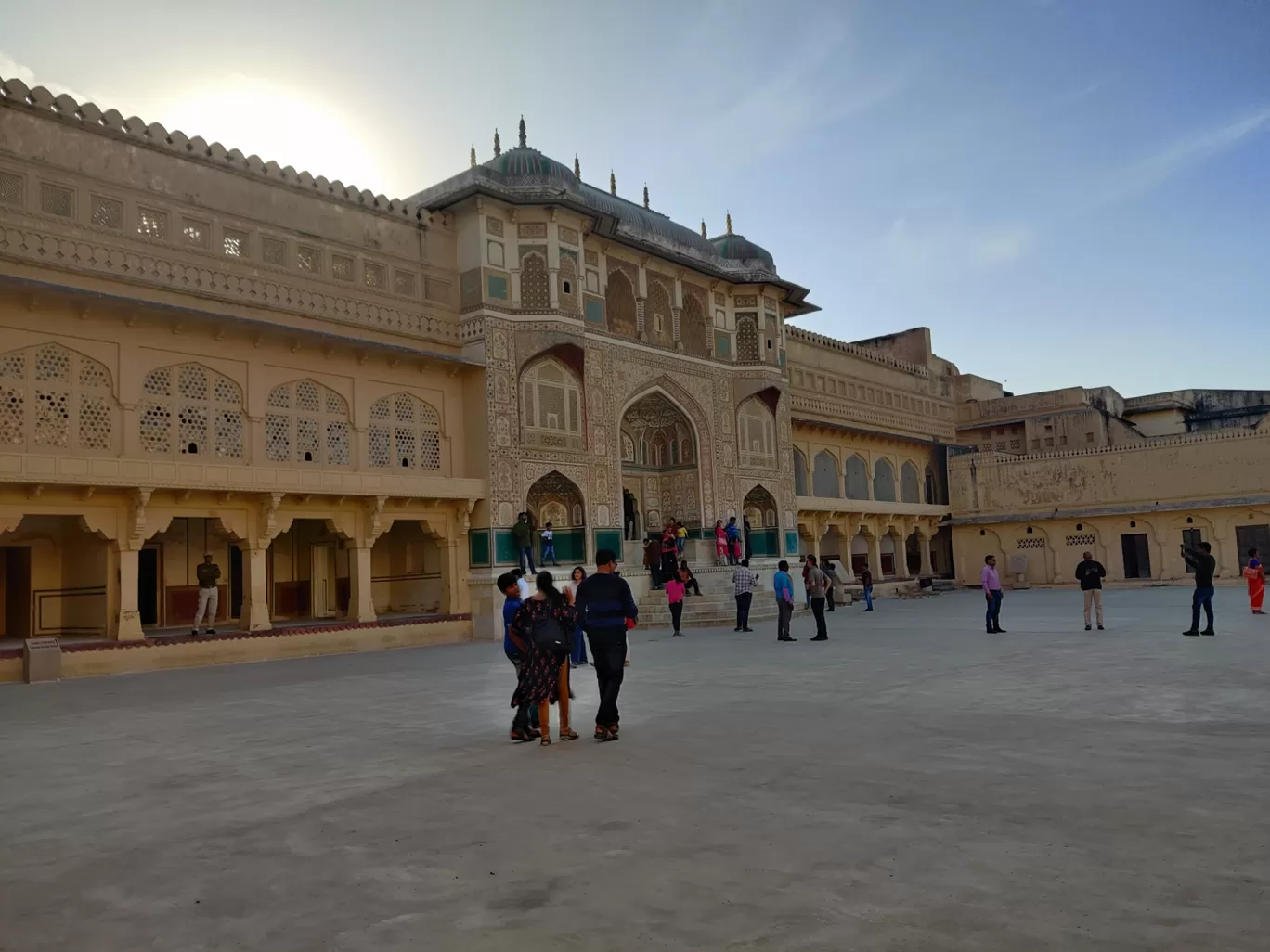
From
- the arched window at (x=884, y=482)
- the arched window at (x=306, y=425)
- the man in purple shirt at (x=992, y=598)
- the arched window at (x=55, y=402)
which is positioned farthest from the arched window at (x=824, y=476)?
the arched window at (x=55, y=402)

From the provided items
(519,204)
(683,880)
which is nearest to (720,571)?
(519,204)

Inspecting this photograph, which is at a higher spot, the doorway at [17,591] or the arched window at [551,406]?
the arched window at [551,406]

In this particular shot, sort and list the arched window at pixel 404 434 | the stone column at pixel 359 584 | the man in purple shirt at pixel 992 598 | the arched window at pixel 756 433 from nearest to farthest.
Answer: the man in purple shirt at pixel 992 598 < the stone column at pixel 359 584 < the arched window at pixel 404 434 < the arched window at pixel 756 433

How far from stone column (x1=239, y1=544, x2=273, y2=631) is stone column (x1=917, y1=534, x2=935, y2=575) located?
2495cm

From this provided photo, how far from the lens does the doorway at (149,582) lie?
1784 cm

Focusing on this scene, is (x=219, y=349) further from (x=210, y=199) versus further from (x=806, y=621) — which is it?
(x=806, y=621)

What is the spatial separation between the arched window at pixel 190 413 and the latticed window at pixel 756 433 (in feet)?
44.2

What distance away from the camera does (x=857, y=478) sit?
3281cm

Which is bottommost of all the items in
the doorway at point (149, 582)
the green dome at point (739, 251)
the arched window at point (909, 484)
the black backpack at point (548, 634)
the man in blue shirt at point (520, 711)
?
the man in blue shirt at point (520, 711)

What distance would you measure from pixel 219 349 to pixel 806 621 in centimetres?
1244

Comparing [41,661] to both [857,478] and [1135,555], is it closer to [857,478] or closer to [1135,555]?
[857,478]

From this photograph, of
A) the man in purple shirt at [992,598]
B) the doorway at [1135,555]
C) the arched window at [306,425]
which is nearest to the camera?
the man in purple shirt at [992,598]

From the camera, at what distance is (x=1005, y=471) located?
33.6 m

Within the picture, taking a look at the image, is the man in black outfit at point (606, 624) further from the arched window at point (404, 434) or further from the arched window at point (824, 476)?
the arched window at point (824, 476)
